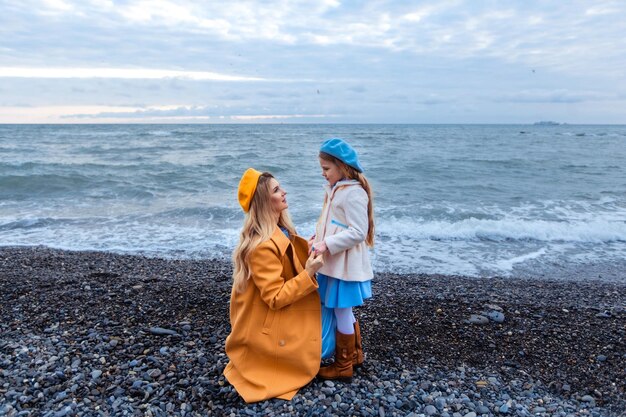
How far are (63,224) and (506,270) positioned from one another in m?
10.3

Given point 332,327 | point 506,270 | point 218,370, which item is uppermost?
point 332,327

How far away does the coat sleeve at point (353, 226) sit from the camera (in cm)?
341

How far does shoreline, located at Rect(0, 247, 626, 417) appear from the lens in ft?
11.8

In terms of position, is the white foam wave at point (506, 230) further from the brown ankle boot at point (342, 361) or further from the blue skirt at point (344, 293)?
the blue skirt at point (344, 293)

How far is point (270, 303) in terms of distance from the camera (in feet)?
11.1

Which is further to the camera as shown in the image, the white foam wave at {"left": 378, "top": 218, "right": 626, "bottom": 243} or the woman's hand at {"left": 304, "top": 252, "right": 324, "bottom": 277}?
the white foam wave at {"left": 378, "top": 218, "right": 626, "bottom": 243}

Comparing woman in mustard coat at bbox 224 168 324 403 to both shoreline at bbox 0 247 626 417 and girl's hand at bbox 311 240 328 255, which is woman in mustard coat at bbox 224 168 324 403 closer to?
girl's hand at bbox 311 240 328 255

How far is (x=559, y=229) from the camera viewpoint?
11617mm

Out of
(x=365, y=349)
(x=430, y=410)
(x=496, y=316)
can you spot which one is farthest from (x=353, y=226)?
(x=496, y=316)

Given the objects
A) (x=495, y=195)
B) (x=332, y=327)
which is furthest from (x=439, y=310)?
(x=495, y=195)

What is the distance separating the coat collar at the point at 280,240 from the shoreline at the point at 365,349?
3.76 ft

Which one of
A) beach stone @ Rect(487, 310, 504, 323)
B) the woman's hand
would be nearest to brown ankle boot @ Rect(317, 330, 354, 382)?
the woman's hand

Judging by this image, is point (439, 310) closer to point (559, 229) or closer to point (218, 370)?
point (218, 370)

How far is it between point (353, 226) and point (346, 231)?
7cm
